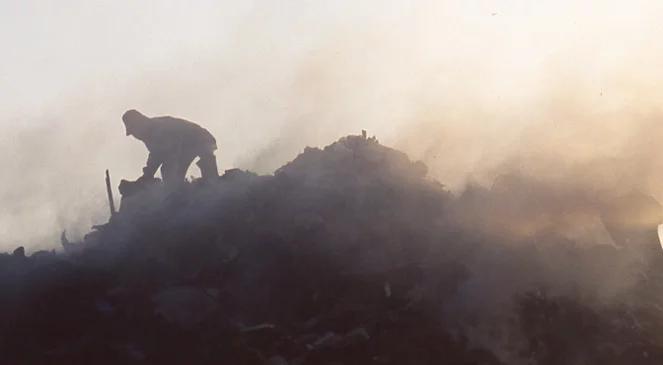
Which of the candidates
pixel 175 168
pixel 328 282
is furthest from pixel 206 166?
pixel 328 282

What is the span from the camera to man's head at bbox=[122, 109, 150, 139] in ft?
466

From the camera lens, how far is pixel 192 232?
134 meters

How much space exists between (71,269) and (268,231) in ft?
56.3

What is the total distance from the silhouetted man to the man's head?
384mm

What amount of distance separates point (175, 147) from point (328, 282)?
2171cm

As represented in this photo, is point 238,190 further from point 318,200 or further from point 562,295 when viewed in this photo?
point 562,295

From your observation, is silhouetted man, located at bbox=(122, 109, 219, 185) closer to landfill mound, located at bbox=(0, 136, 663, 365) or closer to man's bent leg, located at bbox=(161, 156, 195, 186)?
man's bent leg, located at bbox=(161, 156, 195, 186)

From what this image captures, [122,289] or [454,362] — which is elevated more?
[122,289]

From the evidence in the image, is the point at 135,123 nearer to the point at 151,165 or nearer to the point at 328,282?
the point at 151,165

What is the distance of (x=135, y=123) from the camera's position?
469ft

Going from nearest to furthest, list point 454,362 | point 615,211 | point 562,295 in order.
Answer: point 454,362 < point 562,295 < point 615,211

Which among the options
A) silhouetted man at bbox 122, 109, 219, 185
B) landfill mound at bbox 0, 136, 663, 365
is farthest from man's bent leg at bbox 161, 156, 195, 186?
landfill mound at bbox 0, 136, 663, 365

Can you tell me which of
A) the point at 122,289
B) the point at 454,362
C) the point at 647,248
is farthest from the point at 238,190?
the point at 647,248

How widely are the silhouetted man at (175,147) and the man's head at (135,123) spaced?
384 mm
